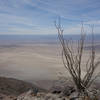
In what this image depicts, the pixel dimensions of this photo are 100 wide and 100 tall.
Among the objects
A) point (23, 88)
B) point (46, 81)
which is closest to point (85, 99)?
point (23, 88)

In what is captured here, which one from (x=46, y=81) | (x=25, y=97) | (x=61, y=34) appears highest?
(x=61, y=34)

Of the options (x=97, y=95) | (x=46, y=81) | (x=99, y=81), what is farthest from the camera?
(x=46, y=81)

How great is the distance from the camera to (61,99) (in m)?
4.65

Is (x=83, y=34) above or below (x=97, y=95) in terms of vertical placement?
above

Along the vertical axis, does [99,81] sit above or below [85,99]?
below

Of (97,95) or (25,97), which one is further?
(25,97)

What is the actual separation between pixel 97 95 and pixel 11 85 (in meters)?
6.35

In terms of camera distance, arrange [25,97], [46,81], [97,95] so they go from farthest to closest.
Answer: [46,81], [25,97], [97,95]

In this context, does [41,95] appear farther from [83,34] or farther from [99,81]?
[99,81]

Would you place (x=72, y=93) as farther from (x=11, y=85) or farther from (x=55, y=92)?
(x=11, y=85)

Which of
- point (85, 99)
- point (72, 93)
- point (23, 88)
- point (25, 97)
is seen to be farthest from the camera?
point (23, 88)

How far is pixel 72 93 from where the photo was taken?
16.2 feet

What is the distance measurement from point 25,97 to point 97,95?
2.16 m

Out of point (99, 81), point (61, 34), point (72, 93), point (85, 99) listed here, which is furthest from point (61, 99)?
point (99, 81)
